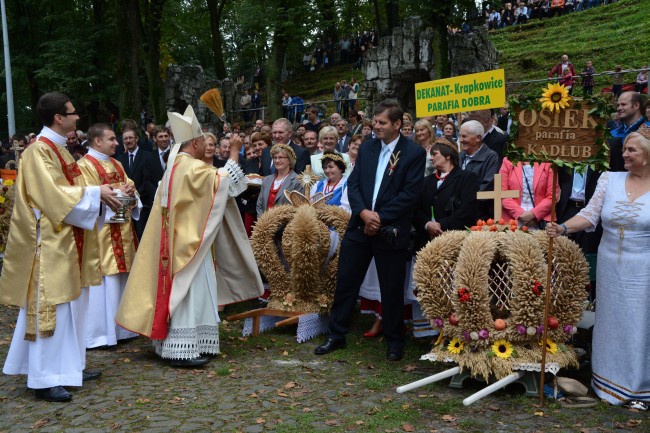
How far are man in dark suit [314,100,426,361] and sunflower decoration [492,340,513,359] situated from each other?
4.10ft

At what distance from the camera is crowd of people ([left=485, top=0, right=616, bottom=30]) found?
3566 cm

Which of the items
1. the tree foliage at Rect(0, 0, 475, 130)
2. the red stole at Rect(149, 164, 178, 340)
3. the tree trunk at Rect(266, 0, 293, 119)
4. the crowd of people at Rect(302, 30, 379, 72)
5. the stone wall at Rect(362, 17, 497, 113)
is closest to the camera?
the red stole at Rect(149, 164, 178, 340)

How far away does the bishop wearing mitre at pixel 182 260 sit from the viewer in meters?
6.65

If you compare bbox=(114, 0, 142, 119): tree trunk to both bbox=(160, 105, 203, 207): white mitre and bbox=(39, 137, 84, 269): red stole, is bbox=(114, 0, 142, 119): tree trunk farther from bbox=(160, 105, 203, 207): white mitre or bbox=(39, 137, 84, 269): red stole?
bbox=(39, 137, 84, 269): red stole

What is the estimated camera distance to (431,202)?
7.23 metres

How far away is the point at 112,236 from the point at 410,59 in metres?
18.3

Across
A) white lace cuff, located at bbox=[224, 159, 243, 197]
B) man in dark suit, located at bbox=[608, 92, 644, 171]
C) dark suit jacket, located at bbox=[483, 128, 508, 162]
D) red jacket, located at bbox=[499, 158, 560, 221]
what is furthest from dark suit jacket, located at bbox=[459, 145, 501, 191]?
white lace cuff, located at bbox=[224, 159, 243, 197]

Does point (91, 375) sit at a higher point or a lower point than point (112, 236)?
lower

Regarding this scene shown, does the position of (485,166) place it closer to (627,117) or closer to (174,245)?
(627,117)

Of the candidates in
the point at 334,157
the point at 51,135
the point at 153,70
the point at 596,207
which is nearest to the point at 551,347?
the point at 596,207

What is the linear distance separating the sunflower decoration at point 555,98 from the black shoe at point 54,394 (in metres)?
4.33

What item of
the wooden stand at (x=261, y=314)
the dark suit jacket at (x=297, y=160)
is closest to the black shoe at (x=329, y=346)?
the wooden stand at (x=261, y=314)

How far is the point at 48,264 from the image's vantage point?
5.88 meters

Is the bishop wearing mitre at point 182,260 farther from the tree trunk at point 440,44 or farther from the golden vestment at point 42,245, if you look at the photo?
the tree trunk at point 440,44
